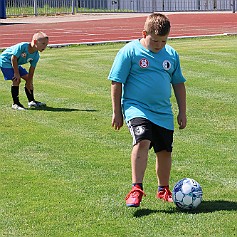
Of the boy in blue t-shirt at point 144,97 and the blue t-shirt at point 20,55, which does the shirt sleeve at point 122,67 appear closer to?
the boy in blue t-shirt at point 144,97

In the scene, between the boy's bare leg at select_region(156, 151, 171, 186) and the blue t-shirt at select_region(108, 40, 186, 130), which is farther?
the boy's bare leg at select_region(156, 151, 171, 186)

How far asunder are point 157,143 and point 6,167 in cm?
214

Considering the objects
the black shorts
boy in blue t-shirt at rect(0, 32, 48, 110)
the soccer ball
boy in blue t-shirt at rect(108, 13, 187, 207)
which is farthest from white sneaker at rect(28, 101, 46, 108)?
the soccer ball

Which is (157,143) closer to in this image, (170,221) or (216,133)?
(170,221)

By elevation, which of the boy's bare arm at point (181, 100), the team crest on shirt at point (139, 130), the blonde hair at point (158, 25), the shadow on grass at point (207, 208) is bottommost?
the shadow on grass at point (207, 208)

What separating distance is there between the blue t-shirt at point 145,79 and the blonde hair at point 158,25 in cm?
24

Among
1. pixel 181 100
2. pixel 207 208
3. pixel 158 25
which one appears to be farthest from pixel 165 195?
pixel 158 25

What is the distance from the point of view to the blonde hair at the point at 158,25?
261 inches

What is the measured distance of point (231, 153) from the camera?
8.97 metres

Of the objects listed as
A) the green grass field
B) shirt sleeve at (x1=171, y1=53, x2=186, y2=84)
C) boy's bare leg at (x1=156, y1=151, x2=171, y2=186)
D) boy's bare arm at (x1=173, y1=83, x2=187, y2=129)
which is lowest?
the green grass field

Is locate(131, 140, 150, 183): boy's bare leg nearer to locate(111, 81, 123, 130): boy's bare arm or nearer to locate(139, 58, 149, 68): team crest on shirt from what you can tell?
locate(111, 81, 123, 130): boy's bare arm

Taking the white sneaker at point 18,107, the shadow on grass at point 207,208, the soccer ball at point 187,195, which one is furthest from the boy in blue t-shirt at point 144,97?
the white sneaker at point 18,107

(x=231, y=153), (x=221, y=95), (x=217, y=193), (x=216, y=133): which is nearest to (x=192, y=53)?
(x=221, y=95)

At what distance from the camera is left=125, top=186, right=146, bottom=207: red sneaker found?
6715 millimetres
